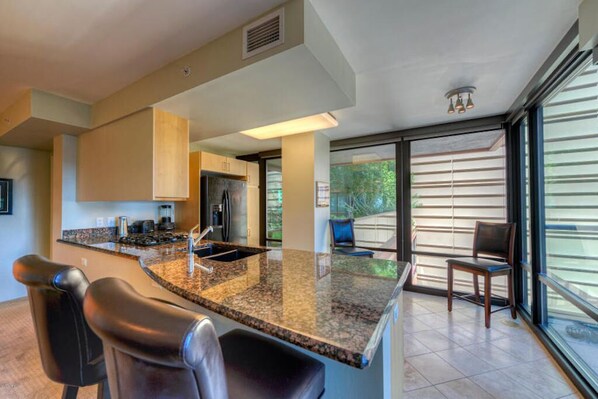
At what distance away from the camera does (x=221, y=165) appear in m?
4.08

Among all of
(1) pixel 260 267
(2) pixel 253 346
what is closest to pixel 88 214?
(1) pixel 260 267

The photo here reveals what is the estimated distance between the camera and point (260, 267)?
4.72 feet

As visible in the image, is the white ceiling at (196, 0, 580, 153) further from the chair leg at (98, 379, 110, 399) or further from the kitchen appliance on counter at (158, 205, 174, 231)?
the kitchen appliance on counter at (158, 205, 174, 231)

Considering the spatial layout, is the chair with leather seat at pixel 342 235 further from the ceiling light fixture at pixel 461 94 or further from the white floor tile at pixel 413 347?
the ceiling light fixture at pixel 461 94

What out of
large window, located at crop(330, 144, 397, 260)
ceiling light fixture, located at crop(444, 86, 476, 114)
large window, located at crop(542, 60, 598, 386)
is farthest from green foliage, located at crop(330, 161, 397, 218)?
large window, located at crop(542, 60, 598, 386)

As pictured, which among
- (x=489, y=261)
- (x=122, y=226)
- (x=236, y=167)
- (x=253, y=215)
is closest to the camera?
(x=489, y=261)

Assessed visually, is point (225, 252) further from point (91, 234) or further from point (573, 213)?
point (573, 213)

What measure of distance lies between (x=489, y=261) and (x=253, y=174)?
3.78 metres

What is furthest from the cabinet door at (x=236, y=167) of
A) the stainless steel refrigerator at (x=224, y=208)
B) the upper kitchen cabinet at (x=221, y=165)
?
the stainless steel refrigerator at (x=224, y=208)

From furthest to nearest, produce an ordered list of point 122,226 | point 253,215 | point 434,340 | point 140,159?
point 253,215
point 122,226
point 434,340
point 140,159

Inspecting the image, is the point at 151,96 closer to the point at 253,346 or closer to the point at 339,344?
the point at 253,346

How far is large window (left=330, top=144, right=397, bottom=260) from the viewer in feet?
12.8

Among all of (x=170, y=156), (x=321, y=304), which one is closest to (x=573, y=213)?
(x=321, y=304)

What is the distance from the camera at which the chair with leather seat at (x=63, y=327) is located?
1.04 metres
